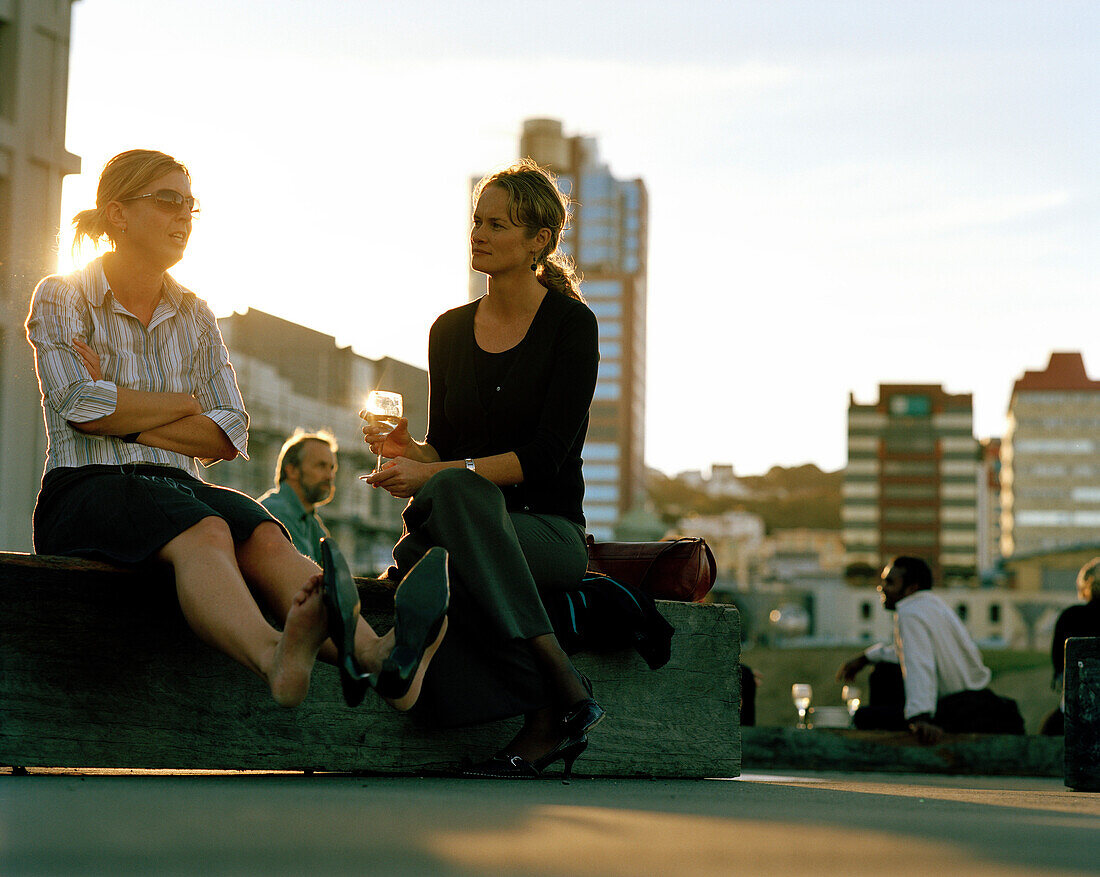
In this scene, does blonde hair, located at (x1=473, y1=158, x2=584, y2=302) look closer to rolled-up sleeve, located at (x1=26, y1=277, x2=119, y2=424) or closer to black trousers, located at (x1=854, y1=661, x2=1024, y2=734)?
rolled-up sleeve, located at (x1=26, y1=277, x2=119, y2=424)

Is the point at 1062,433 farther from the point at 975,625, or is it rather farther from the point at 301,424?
the point at 301,424

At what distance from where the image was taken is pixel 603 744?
4230 millimetres

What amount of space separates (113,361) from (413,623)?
137 cm

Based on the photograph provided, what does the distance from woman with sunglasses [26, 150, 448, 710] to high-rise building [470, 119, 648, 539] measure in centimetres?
13962

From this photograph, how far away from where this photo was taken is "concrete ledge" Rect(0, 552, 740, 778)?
3.42 metres

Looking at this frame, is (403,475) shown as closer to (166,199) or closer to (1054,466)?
(166,199)

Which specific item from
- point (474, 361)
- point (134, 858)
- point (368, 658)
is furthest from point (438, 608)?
point (474, 361)

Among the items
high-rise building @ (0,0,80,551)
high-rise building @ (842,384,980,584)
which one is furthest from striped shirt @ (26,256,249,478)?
high-rise building @ (842,384,980,584)

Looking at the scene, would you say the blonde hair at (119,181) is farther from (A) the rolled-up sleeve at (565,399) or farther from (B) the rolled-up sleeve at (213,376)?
(A) the rolled-up sleeve at (565,399)

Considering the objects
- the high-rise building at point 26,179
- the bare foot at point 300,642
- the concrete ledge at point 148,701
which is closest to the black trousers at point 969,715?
the concrete ledge at point 148,701

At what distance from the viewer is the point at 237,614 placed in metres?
3.07

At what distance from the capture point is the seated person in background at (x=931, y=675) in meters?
7.33

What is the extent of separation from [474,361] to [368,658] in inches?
56.1

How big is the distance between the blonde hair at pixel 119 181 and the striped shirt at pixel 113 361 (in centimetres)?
9
